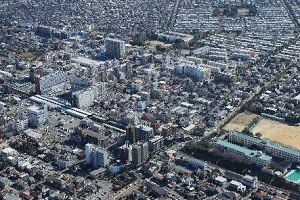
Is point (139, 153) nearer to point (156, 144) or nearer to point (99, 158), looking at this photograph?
point (156, 144)

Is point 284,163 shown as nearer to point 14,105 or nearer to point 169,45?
point 14,105

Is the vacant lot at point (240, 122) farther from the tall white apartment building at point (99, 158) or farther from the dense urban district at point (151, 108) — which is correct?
the tall white apartment building at point (99, 158)

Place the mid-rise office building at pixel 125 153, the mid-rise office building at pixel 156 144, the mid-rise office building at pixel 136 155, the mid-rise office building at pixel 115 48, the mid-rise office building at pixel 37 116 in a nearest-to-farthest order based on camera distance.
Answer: the mid-rise office building at pixel 136 155 < the mid-rise office building at pixel 125 153 < the mid-rise office building at pixel 156 144 < the mid-rise office building at pixel 37 116 < the mid-rise office building at pixel 115 48

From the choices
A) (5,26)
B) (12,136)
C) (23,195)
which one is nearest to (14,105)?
(12,136)

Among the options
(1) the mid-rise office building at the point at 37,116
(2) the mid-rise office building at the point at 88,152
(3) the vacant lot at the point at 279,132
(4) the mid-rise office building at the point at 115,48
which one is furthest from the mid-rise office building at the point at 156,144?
(4) the mid-rise office building at the point at 115,48

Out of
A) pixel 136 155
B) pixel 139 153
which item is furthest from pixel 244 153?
pixel 136 155

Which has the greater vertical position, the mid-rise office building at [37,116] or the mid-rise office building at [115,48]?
the mid-rise office building at [115,48]

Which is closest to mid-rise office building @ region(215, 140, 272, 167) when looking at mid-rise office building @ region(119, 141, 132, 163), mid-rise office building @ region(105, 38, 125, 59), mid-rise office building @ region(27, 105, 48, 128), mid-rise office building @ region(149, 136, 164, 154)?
mid-rise office building @ region(149, 136, 164, 154)
